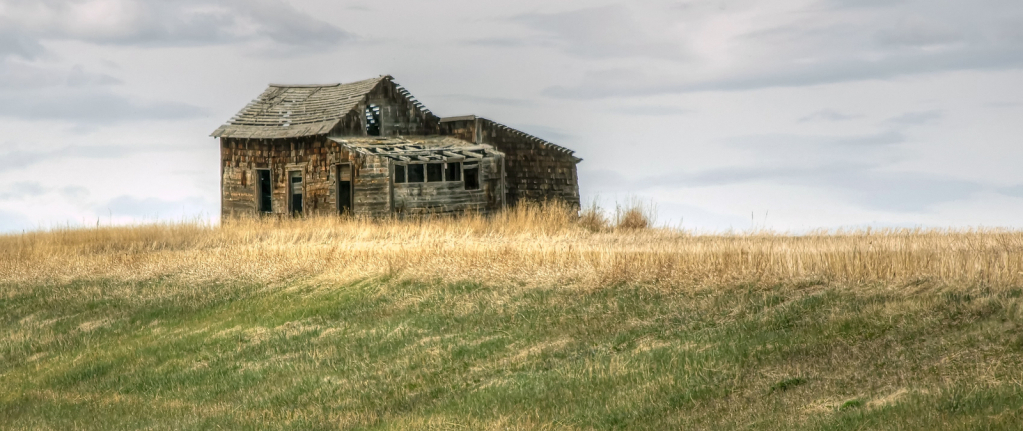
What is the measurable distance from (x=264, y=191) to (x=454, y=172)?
7.83 m

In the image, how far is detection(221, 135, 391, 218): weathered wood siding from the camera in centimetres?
A: 3212

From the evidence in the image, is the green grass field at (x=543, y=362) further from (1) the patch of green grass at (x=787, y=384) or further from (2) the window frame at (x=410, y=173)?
(2) the window frame at (x=410, y=173)

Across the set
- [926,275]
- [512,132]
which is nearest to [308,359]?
[926,275]

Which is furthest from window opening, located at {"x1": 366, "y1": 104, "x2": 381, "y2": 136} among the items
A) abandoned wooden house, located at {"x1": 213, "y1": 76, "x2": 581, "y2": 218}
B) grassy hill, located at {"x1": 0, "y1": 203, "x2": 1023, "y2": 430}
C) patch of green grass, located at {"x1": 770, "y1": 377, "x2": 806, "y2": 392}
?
patch of green grass, located at {"x1": 770, "y1": 377, "x2": 806, "y2": 392}

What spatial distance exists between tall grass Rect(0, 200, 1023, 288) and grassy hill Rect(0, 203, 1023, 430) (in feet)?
0.32

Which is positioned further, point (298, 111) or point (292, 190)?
point (298, 111)

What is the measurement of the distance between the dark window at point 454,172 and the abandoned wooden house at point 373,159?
3cm

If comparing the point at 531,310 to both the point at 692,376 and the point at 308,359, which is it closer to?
the point at 308,359

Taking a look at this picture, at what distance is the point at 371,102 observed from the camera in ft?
116

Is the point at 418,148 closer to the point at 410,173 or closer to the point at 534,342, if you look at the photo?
the point at 410,173

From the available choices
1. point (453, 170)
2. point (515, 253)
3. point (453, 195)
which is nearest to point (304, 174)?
point (453, 170)

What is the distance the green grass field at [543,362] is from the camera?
361 inches

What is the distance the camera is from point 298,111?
119 feet

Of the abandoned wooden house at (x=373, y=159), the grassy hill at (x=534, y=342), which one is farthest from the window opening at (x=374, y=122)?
the grassy hill at (x=534, y=342)
